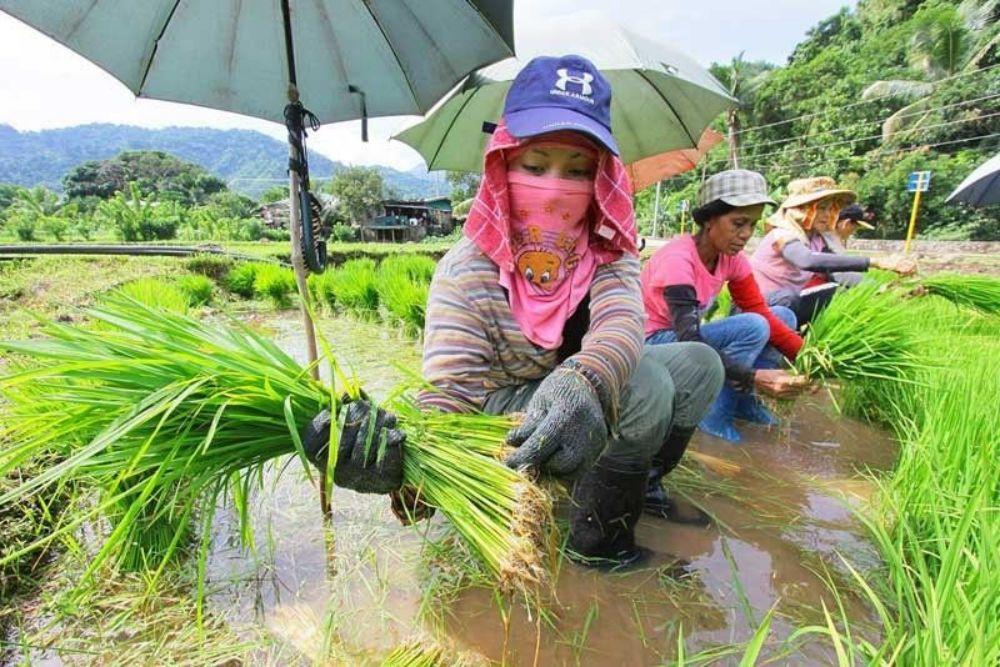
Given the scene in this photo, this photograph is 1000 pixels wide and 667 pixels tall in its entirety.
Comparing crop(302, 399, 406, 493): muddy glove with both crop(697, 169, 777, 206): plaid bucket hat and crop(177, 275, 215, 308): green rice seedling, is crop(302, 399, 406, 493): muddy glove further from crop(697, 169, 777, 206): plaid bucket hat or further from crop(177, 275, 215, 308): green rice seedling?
crop(177, 275, 215, 308): green rice seedling

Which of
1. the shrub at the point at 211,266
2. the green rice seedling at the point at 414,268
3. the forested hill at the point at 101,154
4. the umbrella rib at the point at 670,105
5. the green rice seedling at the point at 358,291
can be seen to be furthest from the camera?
the forested hill at the point at 101,154

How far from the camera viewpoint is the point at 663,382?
1.42m

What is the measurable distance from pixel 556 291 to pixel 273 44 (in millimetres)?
1430

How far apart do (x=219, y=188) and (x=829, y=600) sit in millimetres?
79474

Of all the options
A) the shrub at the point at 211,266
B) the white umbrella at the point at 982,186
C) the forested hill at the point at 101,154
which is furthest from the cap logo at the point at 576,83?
the forested hill at the point at 101,154

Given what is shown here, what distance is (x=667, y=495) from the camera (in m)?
1.89

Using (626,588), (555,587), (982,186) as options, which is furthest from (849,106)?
(555,587)

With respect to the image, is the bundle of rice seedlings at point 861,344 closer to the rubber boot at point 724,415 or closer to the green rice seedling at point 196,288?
the rubber boot at point 724,415

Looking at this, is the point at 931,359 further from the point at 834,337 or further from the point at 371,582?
the point at 371,582

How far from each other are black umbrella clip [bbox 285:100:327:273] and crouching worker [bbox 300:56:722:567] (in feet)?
2.08

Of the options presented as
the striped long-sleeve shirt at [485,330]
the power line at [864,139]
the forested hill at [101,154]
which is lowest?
the striped long-sleeve shirt at [485,330]

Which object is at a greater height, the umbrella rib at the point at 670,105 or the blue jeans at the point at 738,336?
the umbrella rib at the point at 670,105

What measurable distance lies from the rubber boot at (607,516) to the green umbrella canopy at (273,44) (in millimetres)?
1535

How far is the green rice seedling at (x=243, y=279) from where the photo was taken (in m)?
7.59
